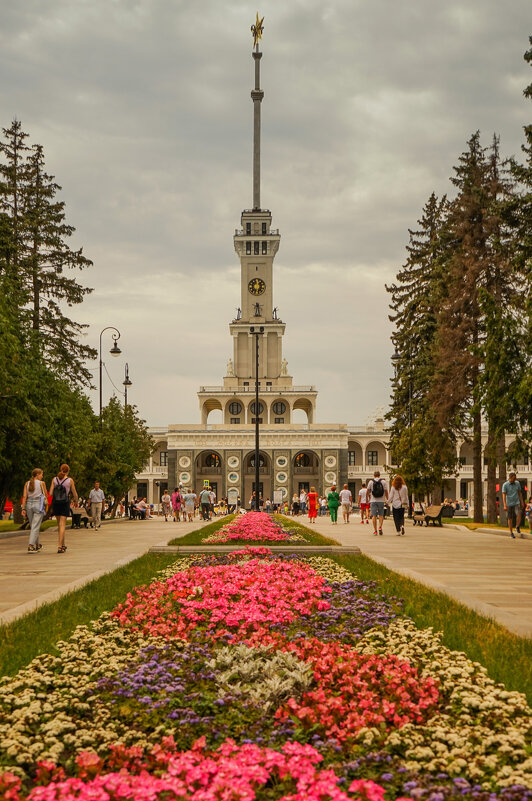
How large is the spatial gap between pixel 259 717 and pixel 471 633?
8.45 feet

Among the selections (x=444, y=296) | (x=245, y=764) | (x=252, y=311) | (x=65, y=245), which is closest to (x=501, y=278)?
(x=444, y=296)

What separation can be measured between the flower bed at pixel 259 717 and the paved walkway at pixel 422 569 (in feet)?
5.65

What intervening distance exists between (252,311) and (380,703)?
9263 cm

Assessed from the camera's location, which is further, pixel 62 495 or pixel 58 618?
pixel 62 495

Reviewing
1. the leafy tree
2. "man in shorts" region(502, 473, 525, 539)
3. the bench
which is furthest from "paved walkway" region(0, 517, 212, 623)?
the leafy tree

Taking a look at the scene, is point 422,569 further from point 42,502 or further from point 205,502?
point 205,502

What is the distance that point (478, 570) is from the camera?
474 inches

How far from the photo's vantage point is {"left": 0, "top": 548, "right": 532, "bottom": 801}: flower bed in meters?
3.13

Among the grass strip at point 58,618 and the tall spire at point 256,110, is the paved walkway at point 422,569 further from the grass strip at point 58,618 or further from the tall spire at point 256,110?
the tall spire at point 256,110

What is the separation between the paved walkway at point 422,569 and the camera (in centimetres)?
808

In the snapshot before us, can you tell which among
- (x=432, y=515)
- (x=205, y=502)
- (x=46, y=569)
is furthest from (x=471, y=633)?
(x=205, y=502)

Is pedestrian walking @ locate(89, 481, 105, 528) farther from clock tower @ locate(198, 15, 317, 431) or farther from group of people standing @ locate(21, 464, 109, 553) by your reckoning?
clock tower @ locate(198, 15, 317, 431)

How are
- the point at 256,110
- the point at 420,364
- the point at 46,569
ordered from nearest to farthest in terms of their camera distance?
1. the point at 46,569
2. the point at 420,364
3. the point at 256,110

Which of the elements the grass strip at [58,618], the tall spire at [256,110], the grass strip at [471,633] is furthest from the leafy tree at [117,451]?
the tall spire at [256,110]
